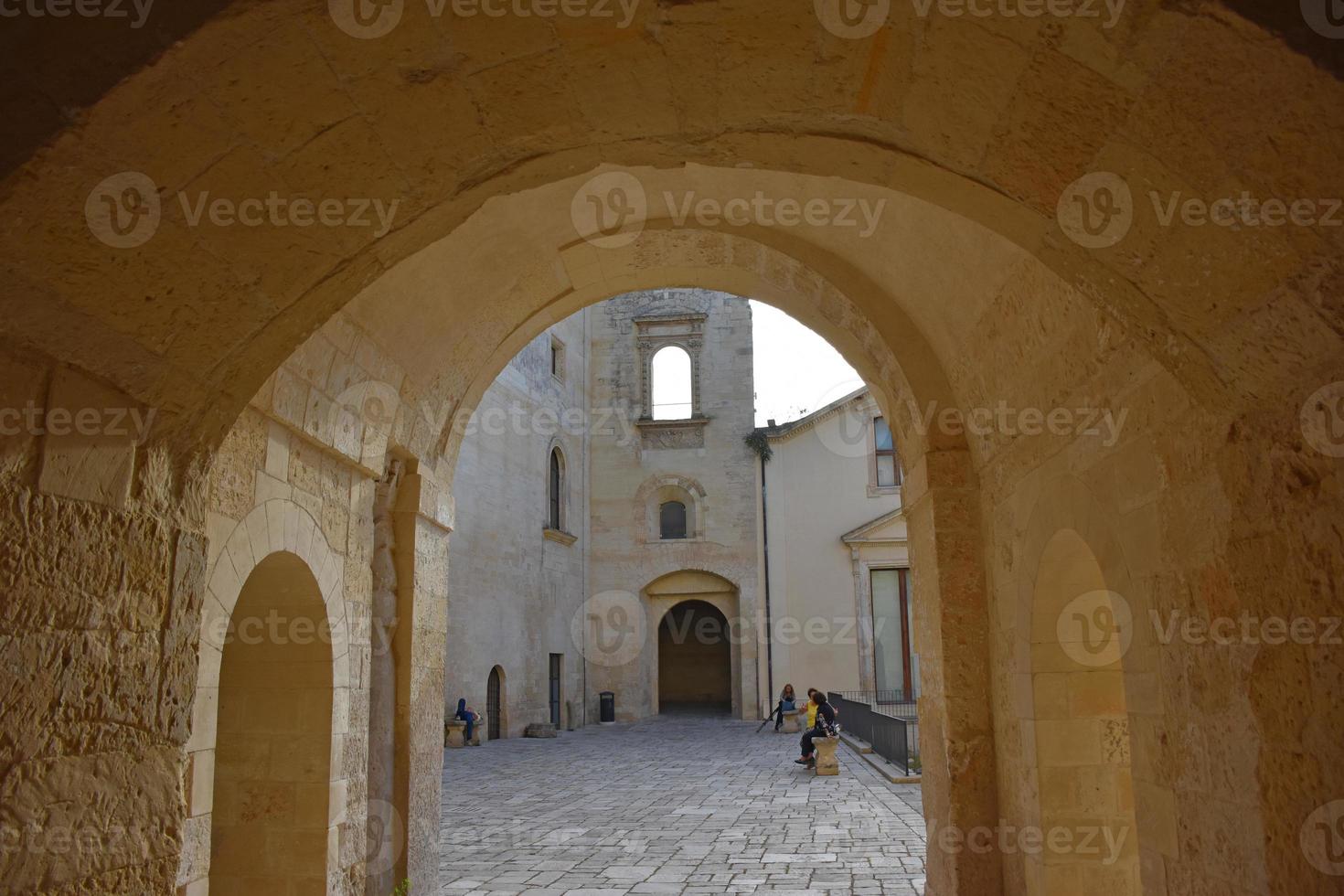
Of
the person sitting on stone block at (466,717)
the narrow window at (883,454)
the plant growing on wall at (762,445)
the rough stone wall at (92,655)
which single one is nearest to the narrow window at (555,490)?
the plant growing on wall at (762,445)

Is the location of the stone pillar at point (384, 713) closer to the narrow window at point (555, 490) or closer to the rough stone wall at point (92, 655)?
the rough stone wall at point (92, 655)

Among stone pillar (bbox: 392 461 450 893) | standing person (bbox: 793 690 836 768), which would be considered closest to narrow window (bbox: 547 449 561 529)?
standing person (bbox: 793 690 836 768)

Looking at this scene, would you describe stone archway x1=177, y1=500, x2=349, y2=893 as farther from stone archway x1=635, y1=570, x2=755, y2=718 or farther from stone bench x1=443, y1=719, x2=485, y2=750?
stone archway x1=635, y1=570, x2=755, y2=718

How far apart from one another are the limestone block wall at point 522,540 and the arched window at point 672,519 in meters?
1.92

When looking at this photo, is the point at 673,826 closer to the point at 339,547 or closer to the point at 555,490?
the point at 339,547

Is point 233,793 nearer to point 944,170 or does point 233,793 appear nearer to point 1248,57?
point 944,170

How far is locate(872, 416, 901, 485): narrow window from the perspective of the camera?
22797 millimetres

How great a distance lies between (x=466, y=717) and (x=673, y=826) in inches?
326

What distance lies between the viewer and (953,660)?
19.0 ft

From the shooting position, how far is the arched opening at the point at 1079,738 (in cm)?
480

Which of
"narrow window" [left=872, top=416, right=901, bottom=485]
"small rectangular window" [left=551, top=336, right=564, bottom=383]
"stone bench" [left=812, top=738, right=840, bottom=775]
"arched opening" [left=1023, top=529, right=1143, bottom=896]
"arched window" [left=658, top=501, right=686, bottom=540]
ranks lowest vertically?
"stone bench" [left=812, top=738, right=840, bottom=775]

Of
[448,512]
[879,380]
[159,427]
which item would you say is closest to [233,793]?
[448,512]

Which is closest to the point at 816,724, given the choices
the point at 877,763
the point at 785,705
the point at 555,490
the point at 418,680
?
the point at 877,763

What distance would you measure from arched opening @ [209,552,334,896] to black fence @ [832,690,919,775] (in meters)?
7.76
